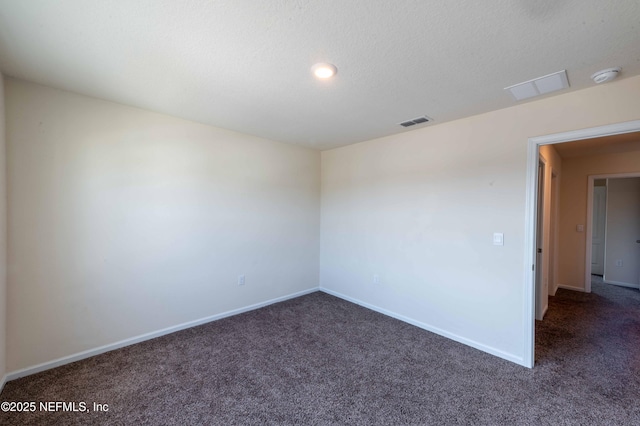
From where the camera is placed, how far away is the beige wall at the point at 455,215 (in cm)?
244

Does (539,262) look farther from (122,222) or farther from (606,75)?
(122,222)

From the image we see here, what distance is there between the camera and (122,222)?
2658mm

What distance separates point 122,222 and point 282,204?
2.02 m

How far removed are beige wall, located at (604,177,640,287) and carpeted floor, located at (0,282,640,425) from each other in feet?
9.29

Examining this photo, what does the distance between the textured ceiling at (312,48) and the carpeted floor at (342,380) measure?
245 cm

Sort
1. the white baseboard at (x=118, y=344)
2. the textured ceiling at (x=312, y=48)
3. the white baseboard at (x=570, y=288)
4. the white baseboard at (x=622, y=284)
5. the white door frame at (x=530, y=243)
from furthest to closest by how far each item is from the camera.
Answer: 1. the white baseboard at (x=622, y=284)
2. the white baseboard at (x=570, y=288)
3. the white door frame at (x=530, y=243)
4. the white baseboard at (x=118, y=344)
5. the textured ceiling at (x=312, y=48)

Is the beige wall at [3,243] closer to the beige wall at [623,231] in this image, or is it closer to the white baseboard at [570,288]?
the white baseboard at [570,288]

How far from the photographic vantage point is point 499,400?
1993 millimetres

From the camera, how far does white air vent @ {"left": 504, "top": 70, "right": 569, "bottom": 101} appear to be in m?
1.96

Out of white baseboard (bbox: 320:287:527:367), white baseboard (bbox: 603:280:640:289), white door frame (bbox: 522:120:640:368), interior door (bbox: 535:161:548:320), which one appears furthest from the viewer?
white baseboard (bbox: 603:280:640:289)

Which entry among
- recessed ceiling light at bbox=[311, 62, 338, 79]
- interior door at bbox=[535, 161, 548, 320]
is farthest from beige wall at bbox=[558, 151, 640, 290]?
recessed ceiling light at bbox=[311, 62, 338, 79]

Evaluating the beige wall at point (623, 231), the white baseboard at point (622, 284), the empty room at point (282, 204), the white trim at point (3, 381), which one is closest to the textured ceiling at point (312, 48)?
the empty room at point (282, 204)

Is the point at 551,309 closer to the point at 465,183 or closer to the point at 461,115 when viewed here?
the point at 465,183
